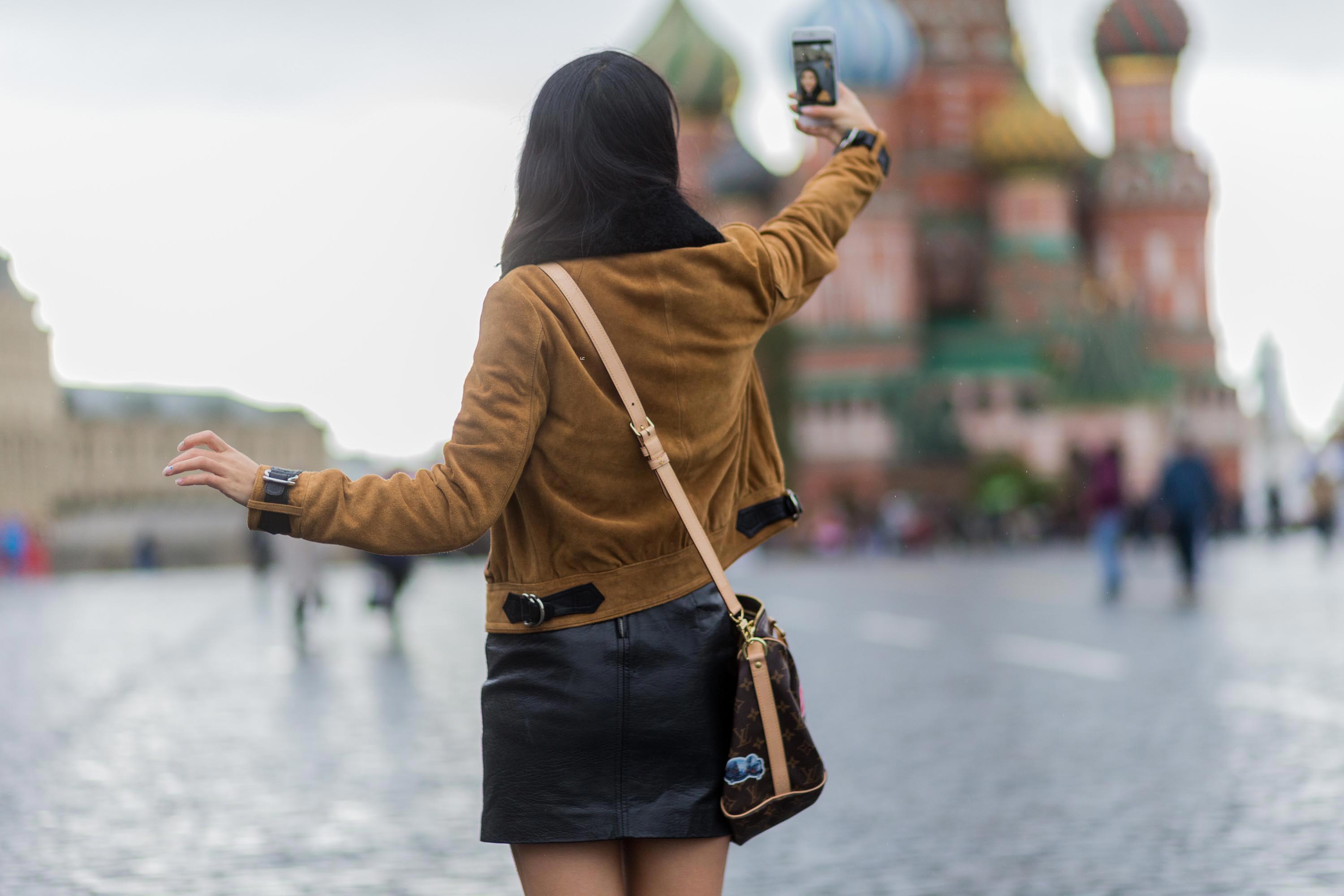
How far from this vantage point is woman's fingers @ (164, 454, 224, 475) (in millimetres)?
2188

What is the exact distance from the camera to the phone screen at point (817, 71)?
2693mm

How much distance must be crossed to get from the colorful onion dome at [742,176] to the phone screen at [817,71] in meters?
51.0

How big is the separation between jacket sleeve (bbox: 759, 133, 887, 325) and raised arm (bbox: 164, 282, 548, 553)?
0.35 meters

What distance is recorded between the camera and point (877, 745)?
24.3 feet

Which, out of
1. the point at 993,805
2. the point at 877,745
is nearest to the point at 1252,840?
the point at 993,805

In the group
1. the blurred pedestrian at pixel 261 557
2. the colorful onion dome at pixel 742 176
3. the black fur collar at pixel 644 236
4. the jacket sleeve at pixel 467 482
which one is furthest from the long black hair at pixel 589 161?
the colorful onion dome at pixel 742 176

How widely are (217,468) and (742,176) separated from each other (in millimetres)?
52245

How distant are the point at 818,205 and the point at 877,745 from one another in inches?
202

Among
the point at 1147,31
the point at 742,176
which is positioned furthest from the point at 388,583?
the point at 1147,31

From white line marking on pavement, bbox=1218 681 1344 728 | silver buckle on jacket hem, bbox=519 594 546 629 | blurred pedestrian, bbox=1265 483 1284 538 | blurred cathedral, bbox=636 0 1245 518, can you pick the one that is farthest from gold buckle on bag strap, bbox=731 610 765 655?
blurred cathedral, bbox=636 0 1245 518

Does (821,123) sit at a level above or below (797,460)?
above

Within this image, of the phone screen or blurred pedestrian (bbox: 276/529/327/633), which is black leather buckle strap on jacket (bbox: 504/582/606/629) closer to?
the phone screen

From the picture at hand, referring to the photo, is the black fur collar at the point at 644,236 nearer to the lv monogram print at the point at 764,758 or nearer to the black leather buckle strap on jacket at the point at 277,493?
the black leather buckle strap on jacket at the point at 277,493

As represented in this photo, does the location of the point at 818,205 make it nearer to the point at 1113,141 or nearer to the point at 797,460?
the point at 797,460
